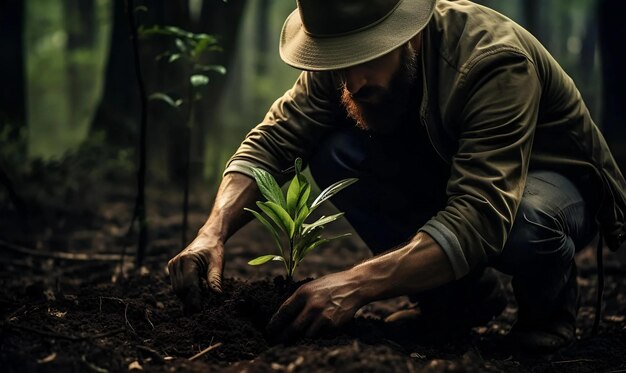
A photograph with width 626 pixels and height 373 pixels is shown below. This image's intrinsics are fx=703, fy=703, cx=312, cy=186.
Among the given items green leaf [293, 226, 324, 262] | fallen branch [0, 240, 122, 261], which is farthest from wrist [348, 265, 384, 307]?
fallen branch [0, 240, 122, 261]

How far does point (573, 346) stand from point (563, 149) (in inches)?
39.9

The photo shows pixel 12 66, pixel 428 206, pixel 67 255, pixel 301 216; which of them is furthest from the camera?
pixel 12 66

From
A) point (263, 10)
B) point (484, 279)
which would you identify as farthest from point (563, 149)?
point (263, 10)

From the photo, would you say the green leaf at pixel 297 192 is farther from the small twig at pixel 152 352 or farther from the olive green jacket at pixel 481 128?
the small twig at pixel 152 352

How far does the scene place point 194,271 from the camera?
304 cm

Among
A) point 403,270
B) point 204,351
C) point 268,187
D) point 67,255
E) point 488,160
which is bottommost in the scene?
point 67,255

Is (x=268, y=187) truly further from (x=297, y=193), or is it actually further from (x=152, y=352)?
(x=152, y=352)

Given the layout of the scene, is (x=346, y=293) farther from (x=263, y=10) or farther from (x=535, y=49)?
(x=263, y=10)

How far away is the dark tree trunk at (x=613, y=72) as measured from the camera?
7.26 m

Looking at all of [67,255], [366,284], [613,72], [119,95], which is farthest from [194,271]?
[613,72]

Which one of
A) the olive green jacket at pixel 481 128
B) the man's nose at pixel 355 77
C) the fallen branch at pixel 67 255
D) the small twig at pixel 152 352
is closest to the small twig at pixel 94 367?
the small twig at pixel 152 352

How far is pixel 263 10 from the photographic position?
72.6ft

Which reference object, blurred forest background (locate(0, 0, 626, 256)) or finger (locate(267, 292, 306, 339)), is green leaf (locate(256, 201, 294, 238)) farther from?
blurred forest background (locate(0, 0, 626, 256))

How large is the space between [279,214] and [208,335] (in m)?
0.59
